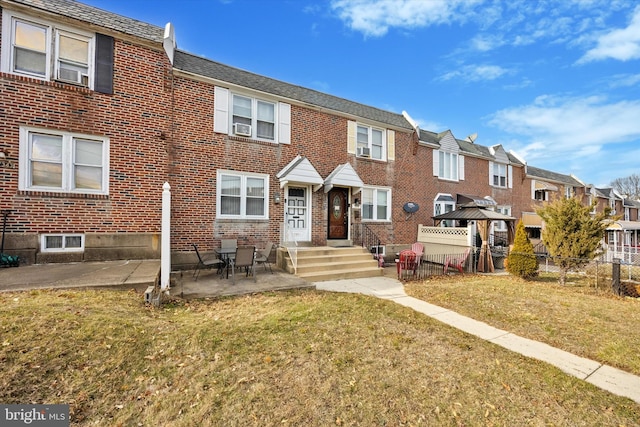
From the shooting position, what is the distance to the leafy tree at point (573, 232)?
9.12 metres

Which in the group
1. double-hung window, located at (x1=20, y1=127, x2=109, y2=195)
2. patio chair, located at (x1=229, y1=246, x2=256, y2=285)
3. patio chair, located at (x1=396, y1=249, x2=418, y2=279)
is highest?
double-hung window, located at (x1=20, y1=127, x2=109, y2=195)

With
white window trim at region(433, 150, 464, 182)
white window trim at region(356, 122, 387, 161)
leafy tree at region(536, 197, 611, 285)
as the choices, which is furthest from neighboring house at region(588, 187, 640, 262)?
white window trim at region(356, 122, 387, 161)

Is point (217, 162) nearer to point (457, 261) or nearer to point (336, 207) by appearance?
point (336, 207)

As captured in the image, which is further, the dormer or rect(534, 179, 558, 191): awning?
rect(534, 179, 558, 191): awning

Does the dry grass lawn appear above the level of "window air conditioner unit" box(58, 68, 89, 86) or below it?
below

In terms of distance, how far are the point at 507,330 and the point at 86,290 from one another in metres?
8.08

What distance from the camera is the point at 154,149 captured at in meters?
8.85

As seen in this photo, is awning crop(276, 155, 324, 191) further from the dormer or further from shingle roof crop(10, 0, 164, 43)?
the dormer

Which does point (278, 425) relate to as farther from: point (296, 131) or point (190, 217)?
point (296, 131)

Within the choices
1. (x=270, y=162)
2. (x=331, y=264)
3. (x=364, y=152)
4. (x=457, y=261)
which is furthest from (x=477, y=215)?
(x=270, y=162)

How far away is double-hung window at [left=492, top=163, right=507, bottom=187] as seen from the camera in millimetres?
19312

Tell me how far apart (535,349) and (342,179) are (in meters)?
8.24

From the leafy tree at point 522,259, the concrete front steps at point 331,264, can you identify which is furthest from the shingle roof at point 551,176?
the concrete front steps at point 331,264

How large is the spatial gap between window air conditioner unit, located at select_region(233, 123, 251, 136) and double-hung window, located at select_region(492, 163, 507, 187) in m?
17.1
